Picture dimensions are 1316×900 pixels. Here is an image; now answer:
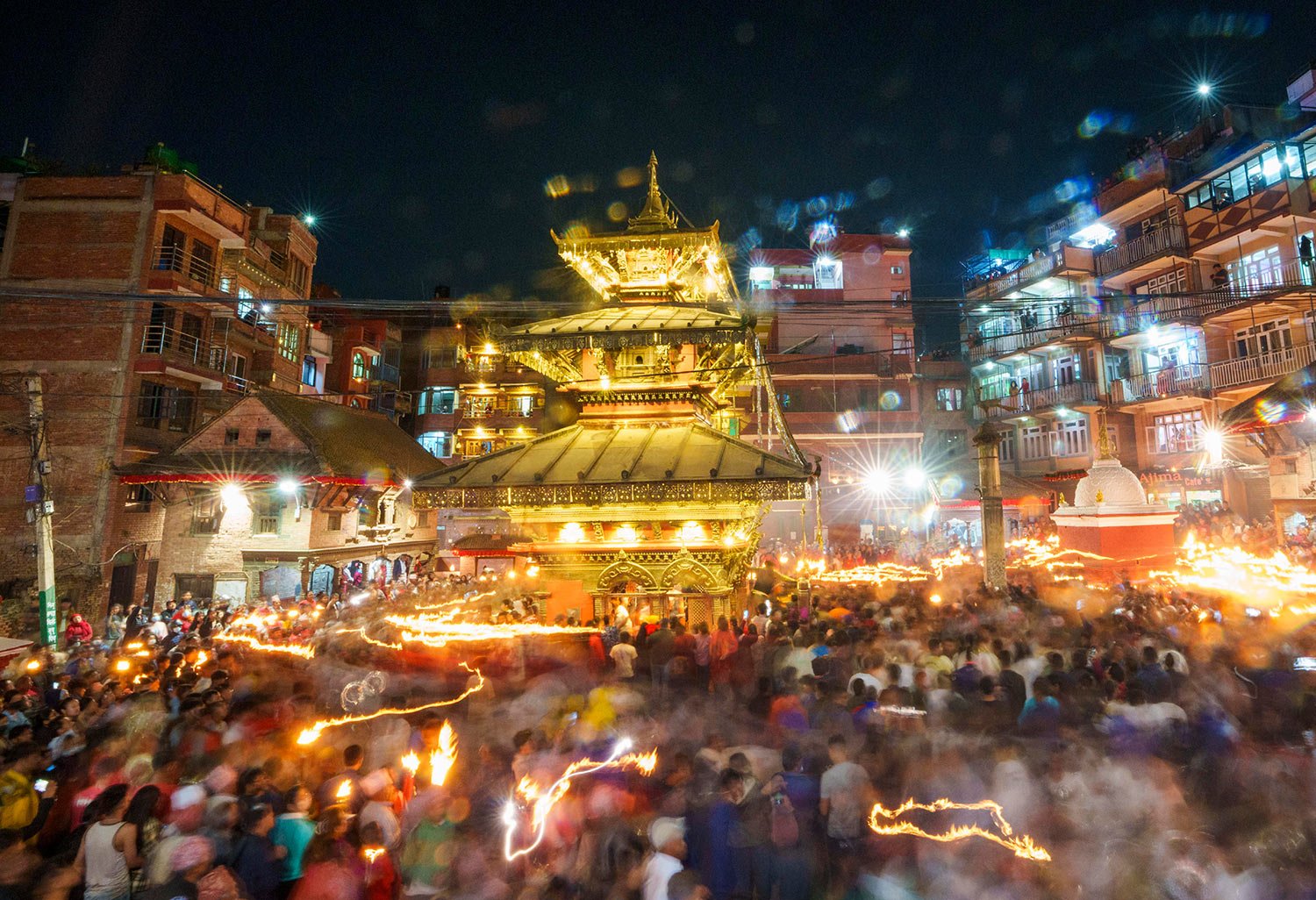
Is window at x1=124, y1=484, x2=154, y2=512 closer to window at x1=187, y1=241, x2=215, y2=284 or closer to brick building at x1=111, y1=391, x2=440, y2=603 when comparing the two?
brick building at x1=111, y1=391, x2=440, y2=603

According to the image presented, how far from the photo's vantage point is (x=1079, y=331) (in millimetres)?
35031

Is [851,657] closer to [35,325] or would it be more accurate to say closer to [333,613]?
[333,613]

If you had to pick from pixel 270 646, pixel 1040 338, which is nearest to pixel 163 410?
pixel 270 646

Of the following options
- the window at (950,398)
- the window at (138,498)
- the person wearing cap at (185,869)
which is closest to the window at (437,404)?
the window at (138,498)

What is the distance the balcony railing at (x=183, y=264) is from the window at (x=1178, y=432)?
47.1 meters

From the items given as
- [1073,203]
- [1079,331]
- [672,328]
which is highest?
[1073,203]

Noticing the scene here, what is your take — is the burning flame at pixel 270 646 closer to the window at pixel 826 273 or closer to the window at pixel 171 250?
the window at pixel 171 250

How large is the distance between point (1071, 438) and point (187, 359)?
151 feet

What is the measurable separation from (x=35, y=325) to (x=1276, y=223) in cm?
5208

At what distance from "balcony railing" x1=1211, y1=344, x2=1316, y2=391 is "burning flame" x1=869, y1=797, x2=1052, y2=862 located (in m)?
28.1

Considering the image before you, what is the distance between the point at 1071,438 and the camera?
36.9m

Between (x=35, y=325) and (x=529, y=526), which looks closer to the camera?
(x=529, y=526)

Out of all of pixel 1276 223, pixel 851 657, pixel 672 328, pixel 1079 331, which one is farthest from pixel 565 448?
pixel 1079 331

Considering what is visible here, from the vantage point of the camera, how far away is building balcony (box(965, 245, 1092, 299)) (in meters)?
35.3
